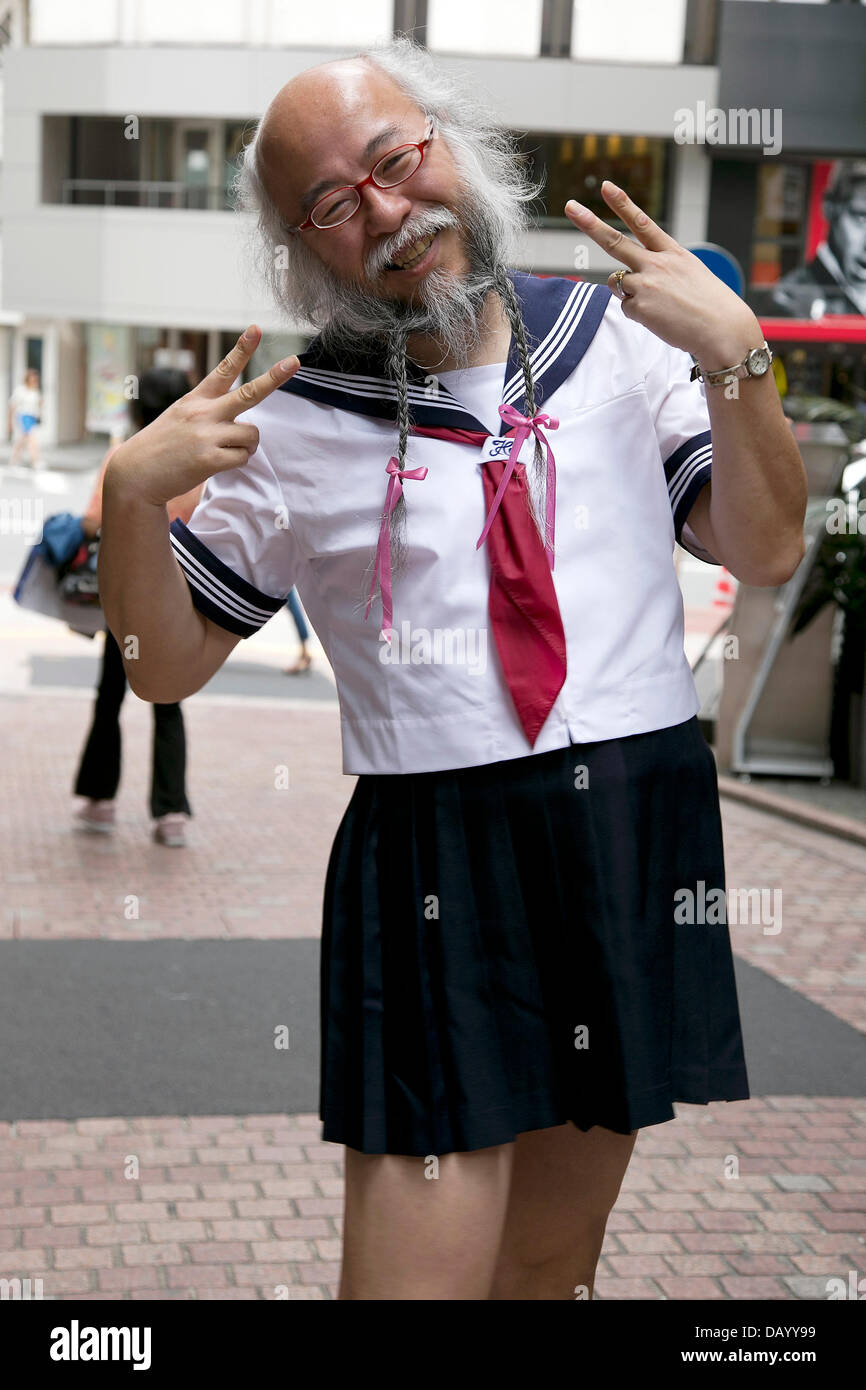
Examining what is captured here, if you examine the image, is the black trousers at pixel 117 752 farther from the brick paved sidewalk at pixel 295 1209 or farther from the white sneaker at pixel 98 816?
the brick paved sidewalk at pixel 295 1209

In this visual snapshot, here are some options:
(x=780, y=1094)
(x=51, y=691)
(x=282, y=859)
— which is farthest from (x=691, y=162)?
(x=780, y=1094)

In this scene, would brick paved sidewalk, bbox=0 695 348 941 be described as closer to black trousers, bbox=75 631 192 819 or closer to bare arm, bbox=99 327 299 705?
black trousers, bbox=75 631 192 819

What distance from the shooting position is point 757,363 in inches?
75.7

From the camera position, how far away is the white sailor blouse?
2.04 meters

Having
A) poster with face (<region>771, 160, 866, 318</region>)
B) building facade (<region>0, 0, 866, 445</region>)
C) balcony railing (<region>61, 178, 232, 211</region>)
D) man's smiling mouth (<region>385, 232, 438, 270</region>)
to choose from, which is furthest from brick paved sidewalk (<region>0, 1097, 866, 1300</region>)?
balcony railing (<region>61, 178, 232, 211</region>)

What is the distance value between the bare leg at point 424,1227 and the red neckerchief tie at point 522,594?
1.83 ft

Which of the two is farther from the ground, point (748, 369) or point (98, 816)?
point (748, 369)

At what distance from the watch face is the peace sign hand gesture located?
10mm

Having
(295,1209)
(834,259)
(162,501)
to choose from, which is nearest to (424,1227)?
(162,501)

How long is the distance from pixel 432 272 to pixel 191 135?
33.6 meters

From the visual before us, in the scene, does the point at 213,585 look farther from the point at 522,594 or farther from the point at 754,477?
the point at 754,477

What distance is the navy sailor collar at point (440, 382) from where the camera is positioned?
206 centimetres
